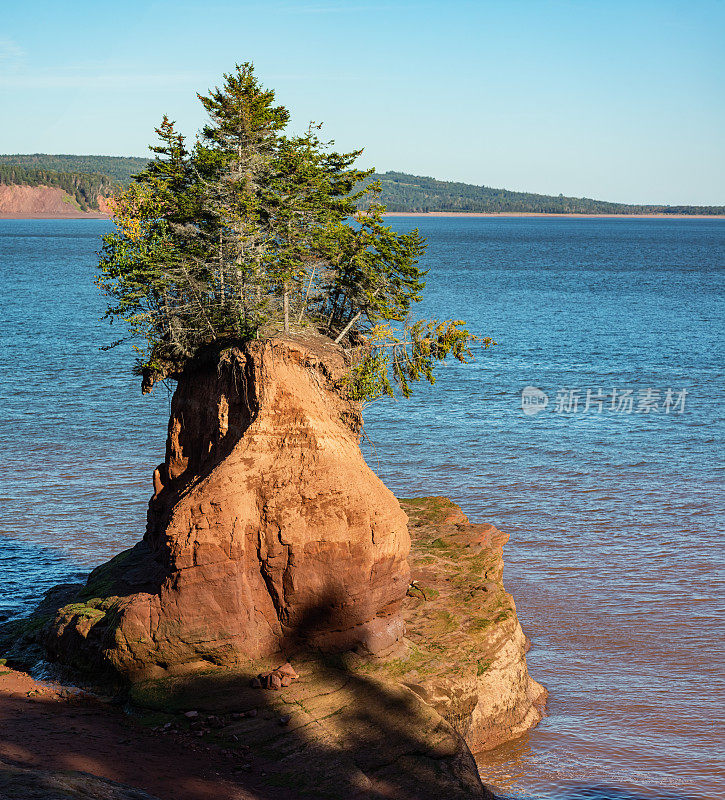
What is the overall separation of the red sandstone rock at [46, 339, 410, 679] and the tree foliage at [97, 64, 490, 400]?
6.18ft

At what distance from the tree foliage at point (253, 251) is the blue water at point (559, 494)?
8763 mm

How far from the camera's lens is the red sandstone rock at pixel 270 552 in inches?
594

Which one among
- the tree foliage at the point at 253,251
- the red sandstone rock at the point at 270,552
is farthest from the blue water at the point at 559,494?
the tree foliage at the point at 253,251

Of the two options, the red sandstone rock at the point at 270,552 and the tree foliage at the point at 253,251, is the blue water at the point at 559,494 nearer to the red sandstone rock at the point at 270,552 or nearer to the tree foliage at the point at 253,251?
the red sandstone rock at the point at 270,552

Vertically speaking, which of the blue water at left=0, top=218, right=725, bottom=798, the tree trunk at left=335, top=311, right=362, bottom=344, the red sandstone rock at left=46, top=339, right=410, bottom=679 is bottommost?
the blue water at left=0, top=218, right=725, bottom=798

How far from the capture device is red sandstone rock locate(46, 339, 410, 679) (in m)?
15.1

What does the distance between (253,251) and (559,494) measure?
18.3 meters

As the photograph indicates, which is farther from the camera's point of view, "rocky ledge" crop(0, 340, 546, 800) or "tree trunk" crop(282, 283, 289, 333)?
"tree trunk" crop(282, 283, 289, 333)

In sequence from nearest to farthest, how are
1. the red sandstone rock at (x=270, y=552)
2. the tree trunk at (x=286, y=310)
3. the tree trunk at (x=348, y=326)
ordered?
1. the red sandstone rock at (x=270, y=552)
2. the tree trunk at (x=286, y=310)
3. the tree trunk at (x=348, y=326)

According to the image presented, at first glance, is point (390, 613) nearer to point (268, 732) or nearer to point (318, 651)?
point (318, 651)

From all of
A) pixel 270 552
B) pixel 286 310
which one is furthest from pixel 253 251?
pixel 270 552

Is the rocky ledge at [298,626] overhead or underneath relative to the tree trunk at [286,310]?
underneath

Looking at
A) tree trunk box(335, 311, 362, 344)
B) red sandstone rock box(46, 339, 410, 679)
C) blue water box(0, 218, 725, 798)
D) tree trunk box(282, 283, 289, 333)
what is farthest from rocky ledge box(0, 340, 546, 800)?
blue water box(0, 218, 725, 798)

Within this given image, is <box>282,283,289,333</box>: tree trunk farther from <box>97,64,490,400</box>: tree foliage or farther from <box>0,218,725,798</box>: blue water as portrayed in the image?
<box>0,218,725,798</box>: blue water
